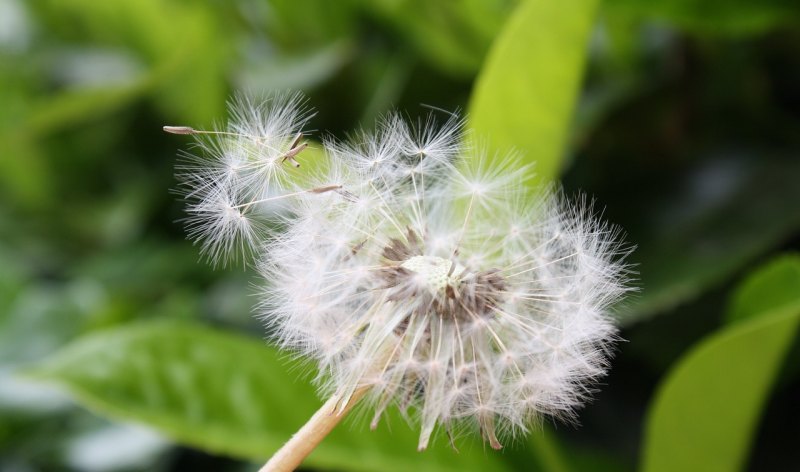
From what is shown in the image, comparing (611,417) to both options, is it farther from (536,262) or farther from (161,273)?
(161,273)

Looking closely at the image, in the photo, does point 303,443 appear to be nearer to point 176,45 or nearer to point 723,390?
point 723,390

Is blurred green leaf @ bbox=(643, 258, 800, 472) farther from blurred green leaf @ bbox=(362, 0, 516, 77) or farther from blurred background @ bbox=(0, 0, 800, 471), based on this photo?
blurred green leaf @ bbox=(362, 0, 516, 77)

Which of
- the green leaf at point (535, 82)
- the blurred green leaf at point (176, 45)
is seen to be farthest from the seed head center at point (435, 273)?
the blurred green leaf at point (176, 45)

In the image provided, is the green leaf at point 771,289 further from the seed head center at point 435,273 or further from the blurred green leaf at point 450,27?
the blurred green leaf at point 450,27

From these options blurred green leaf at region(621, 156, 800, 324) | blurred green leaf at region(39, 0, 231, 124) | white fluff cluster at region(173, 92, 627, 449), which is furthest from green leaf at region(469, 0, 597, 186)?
blurred green leaf at region(39, 0, 231, 124)

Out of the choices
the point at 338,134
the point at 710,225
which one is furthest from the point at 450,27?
the point at 710,225

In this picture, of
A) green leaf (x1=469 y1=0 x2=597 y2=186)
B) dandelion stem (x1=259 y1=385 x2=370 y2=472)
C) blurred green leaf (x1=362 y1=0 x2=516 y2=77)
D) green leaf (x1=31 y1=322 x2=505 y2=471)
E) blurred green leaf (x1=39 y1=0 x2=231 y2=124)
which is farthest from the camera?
blurred green leaf (x1=39 y1=0 x2=231 y2=124)
